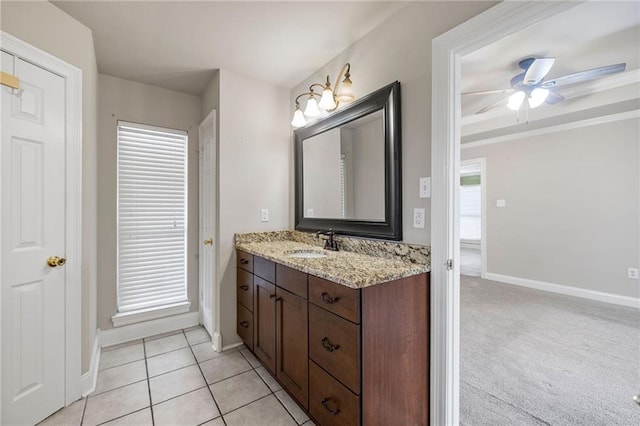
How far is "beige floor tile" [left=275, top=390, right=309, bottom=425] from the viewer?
5.18 feet

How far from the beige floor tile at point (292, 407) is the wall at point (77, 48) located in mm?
1368

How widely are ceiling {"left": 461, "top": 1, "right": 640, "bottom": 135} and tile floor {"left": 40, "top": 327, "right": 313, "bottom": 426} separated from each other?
2469mm

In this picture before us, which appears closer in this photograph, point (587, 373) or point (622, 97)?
point (587, 373)

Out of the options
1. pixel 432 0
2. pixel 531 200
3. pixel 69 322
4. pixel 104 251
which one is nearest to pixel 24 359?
pixel 69 322

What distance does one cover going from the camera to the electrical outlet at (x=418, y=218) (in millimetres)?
1511

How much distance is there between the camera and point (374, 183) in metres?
1.84

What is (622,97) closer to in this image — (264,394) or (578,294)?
(578,294)

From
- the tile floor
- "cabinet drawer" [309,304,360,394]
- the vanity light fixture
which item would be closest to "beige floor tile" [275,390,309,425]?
the tile floor

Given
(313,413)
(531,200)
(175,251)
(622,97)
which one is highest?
(622,97)

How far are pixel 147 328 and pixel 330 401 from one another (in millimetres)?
2235

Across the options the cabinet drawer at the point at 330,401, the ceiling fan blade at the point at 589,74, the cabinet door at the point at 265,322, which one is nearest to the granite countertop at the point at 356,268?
the cabinet door at the point at 265,322

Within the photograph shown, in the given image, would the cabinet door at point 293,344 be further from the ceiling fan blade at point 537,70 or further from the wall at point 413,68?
the ceiling fan blade at point 537,70

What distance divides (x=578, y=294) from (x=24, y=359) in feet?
18.6

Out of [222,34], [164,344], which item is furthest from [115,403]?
[222,34]
